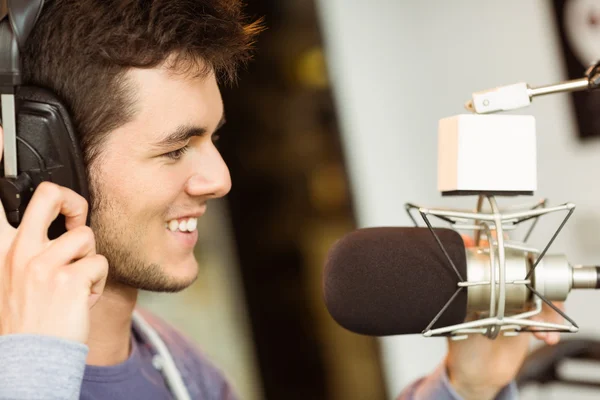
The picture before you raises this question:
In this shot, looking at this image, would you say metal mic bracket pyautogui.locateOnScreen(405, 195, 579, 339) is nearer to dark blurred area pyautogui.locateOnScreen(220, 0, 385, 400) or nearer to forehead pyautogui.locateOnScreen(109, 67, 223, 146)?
forehead pyautogui.locateOnScreen(109, 67, 223, 146)

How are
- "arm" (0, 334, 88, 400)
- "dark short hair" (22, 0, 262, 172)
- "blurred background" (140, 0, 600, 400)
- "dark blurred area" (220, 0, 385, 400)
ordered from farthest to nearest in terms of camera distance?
1. "dark blurred area" (220, 0, 385, 400)
2. "blurred background" (140, 0, 600, 400)
3. "dark short hair" (22, 0, 262, 172)
4. "arm" (0, 334, 88, 400)

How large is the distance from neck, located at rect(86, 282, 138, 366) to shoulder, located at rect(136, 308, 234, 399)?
0.15 meters

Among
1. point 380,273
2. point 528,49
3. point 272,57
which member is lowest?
point 380,273

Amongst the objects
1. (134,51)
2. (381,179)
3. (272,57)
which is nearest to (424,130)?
(381,179)

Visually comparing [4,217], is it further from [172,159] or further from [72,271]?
[172,159]

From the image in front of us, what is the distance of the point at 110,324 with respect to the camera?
45.6 inches

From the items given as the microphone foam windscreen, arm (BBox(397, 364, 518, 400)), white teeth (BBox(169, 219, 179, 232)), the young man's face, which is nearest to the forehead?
the young man's face

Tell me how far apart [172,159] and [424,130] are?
1228 millimetres

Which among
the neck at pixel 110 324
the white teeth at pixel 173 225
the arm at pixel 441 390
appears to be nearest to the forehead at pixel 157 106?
the white teeth at pixel 173 225

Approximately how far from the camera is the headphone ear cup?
86 cm

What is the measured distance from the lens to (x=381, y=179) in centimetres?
225

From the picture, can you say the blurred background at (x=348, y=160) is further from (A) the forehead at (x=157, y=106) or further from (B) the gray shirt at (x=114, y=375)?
(A) the forehead at (x=157, y=106)

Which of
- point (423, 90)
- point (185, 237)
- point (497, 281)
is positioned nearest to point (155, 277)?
point (185, 237)

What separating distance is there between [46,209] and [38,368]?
0.59ft
